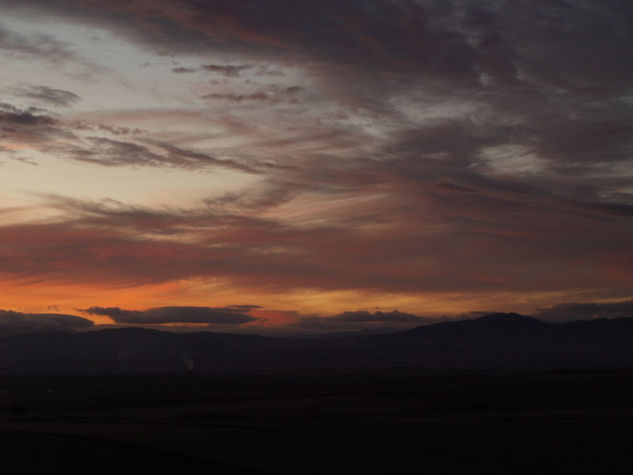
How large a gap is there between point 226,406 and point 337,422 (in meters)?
42.5

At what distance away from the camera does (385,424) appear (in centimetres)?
6144

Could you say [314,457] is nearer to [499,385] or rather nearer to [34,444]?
[34,444]

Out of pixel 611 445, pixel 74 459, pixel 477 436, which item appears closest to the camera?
pixel 74 459

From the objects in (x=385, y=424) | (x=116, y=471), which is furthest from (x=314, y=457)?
(x=385, y=424)

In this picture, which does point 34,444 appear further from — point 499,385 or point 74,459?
point 499,385

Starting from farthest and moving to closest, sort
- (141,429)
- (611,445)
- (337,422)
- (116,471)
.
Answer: (337,422) → (141,429) → (611,445) → (116,471)

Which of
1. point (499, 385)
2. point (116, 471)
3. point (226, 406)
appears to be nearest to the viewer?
point (116, 471)

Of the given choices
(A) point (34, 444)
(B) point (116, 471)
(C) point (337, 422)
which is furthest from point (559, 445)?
(A) point (34, 444)

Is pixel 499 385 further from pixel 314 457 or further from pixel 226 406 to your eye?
pixel 314 457

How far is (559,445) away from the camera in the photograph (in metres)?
50.0

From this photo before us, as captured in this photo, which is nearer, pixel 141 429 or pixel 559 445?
pixel 559 445

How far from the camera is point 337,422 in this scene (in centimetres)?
A: 6531

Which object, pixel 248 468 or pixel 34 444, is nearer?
pixel 248 468

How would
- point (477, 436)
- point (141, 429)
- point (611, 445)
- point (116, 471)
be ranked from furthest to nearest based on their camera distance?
point (141, 429) < point (477, 436) < point (611, 445) < point (116, 471)
